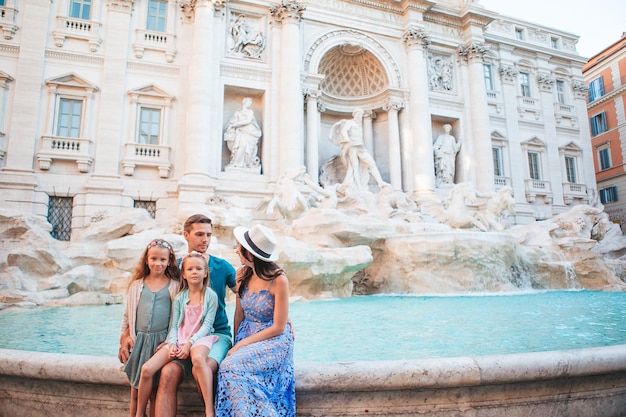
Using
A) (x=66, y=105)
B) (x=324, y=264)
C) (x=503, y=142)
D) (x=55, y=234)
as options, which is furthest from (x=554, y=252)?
(x=66, y=105)

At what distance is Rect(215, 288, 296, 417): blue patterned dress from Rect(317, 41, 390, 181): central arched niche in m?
16.1

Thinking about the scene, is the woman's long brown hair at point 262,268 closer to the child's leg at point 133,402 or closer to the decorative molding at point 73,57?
the child's leg at point 133,402

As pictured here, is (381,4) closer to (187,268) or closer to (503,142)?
(503,142)

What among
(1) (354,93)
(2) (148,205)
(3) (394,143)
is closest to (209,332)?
(2) (148,205)

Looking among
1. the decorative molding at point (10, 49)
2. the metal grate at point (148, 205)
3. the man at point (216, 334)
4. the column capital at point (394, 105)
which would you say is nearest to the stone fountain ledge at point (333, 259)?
the metal grate at point (148, 205)

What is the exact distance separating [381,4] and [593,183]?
14.2m

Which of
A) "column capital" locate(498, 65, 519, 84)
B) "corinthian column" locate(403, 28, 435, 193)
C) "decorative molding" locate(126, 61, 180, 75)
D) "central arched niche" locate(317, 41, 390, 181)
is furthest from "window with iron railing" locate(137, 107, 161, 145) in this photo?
"column capital" locate(498, 65, 519, 84)

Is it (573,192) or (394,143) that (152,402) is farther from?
(573,192)

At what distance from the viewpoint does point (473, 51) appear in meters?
19.2

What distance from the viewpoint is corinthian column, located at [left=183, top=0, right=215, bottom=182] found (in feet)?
46.0

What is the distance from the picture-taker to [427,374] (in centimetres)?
217

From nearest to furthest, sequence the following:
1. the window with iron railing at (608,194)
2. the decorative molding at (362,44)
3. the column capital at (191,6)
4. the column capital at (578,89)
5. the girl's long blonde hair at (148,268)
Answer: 1. the girl's long blonde hair at (148,268)
2. the column capital at (191,6)
3. the decorative molding at (362,44)
4. the column capital at (578,89)
5. the window with iron railing at (608,194)

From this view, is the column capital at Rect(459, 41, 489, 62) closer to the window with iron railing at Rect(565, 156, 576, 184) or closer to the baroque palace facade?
the baroque palace facade

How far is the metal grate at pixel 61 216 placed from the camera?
13.5 metres
